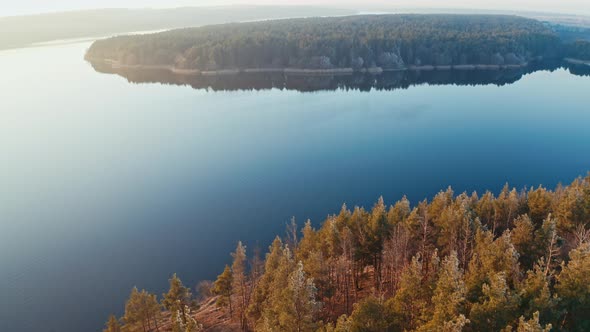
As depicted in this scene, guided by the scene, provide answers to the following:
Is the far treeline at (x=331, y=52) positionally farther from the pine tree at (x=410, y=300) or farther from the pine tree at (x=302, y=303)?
the pine tree at (x=302, y=303)

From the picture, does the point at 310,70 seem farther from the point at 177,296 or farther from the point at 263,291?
the point at 177,296

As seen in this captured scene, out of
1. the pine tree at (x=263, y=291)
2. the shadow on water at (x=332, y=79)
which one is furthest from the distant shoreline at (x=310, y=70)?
the pine tree at (x=263, y=291)

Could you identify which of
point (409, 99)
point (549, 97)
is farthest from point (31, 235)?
point (549, 97)

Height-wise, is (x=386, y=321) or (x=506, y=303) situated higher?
(x=506, y=303)

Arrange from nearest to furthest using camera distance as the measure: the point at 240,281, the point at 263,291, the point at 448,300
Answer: the point at 448,300 < the point at 263,291 < the point at 240,281

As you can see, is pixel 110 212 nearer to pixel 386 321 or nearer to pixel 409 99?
pixel 386 321

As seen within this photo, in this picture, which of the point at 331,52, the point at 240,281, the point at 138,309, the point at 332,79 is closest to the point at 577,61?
the point at 331,52
